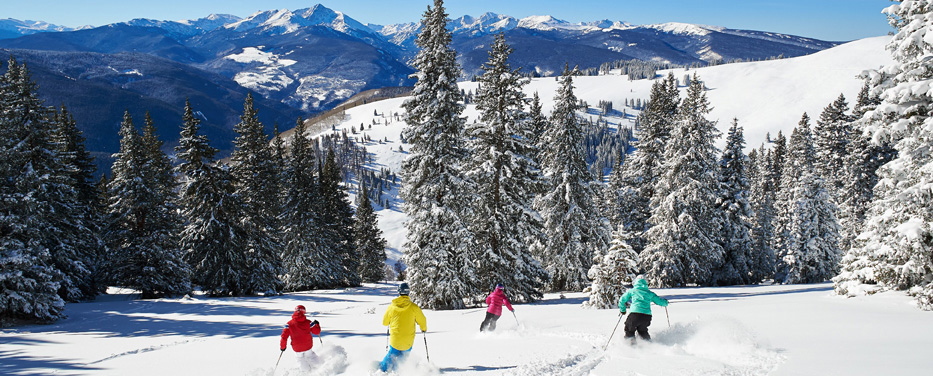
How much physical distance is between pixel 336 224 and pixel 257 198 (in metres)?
10.5

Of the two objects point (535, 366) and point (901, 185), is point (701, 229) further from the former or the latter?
point (535, 366)

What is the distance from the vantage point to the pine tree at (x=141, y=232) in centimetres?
2931

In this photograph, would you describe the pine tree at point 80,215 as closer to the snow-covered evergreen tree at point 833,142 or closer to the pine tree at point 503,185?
the pine tree at point 503,185

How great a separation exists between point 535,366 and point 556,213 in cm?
1950

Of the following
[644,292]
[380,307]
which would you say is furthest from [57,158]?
[644,292]

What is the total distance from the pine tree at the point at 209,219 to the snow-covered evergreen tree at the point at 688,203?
85.5 ft

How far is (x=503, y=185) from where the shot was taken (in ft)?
82.0

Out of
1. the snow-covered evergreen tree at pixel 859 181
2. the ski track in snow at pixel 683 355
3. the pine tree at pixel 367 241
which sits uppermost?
the snow-covered evergreen tree at pixel 859 181

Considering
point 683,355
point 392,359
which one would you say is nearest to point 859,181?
point 683,355

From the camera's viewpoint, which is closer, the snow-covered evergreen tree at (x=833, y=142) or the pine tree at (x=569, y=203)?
the pine tree at (x=569, y=203)

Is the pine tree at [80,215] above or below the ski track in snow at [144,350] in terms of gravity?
above

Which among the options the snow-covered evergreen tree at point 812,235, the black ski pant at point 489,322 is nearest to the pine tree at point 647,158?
the snow-covered evergreen tree at point 812,235

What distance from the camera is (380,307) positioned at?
84.4 feet

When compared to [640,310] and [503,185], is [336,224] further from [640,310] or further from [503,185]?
[640,310]
